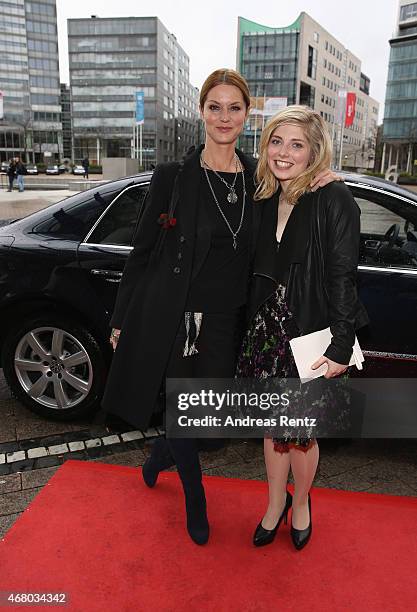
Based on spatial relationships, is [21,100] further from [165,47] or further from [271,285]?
[271,285]

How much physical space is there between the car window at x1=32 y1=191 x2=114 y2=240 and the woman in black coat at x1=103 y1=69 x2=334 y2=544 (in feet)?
4.02

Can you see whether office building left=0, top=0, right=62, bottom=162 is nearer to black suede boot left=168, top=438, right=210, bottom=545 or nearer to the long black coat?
the long black coat

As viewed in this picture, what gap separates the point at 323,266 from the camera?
1.85 m

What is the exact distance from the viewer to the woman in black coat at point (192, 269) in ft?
6.46

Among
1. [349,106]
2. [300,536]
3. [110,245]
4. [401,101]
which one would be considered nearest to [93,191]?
[110,245]

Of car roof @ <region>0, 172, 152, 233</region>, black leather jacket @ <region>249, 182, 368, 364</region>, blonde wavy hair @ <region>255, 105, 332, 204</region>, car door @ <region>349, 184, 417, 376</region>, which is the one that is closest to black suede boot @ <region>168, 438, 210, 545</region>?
black leather jacket @ <region>249, 182, 368, 364</region>

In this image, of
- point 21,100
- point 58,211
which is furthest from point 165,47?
point 58,211

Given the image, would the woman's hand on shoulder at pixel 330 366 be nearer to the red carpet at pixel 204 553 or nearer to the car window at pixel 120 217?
the red carpet at pixel 204 553

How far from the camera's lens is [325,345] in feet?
6.21

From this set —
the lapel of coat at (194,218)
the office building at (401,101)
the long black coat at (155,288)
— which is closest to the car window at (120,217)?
the long black coat at (155,288)

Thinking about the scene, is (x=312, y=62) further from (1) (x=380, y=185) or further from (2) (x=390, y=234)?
(1) (x=380, y=185)

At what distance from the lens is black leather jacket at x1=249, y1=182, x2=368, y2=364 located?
70.8 inches

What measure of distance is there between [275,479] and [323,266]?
3.00ft

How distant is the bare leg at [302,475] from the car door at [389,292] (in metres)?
0.86
